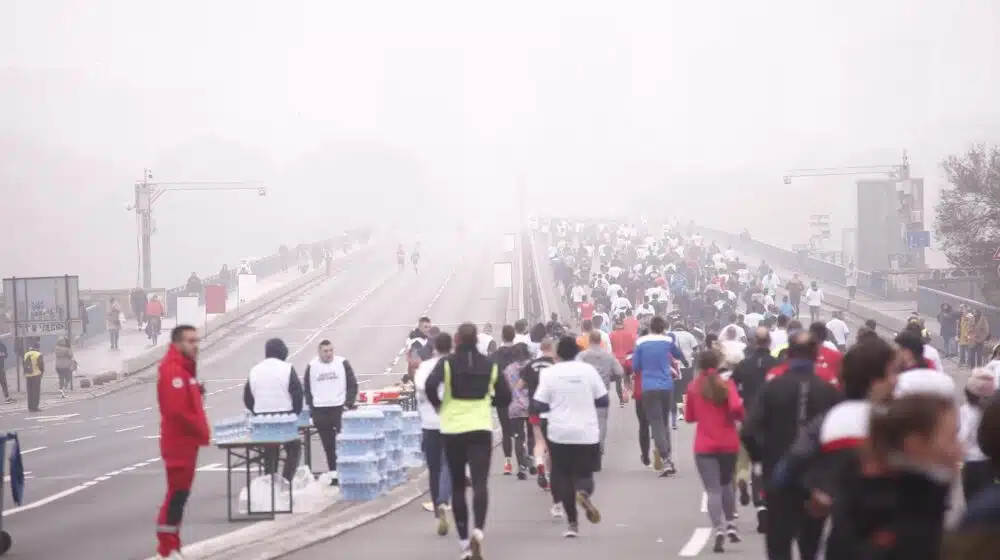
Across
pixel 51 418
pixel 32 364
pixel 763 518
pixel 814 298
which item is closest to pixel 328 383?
pixel 763 518

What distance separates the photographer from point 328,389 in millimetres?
17750

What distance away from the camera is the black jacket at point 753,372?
13.6 meters

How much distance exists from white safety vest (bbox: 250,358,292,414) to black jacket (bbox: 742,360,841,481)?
24.4 feet

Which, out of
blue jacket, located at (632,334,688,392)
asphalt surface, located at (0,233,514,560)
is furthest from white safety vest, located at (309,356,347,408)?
blue jacket, located at (632,334,688,392)

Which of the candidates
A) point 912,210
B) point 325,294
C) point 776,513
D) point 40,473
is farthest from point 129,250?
point 776,513

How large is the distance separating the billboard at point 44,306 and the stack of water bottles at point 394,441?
2630 centimetres

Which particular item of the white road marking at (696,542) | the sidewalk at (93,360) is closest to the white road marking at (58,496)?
the white road marking at (696,542)

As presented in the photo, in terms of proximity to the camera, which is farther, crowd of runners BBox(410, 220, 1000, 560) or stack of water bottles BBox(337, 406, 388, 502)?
stack of water bottles BBox(337, 406, 388, 502)

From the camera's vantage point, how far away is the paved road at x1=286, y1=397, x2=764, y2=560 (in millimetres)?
13109

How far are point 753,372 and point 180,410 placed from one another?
4730 mm

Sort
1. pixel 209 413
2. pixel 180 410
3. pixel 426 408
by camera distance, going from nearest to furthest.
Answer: pixel 180 410 → pixel 426 408 → pixel 209 413

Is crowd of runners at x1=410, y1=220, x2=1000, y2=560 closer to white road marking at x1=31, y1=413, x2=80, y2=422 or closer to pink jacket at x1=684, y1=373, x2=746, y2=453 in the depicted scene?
pink jacket at x1=684, y1=373, x2=746, y2=453

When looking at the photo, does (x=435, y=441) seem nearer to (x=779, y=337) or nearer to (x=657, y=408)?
(x=657, y=408)

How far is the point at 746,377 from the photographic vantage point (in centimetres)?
1365
